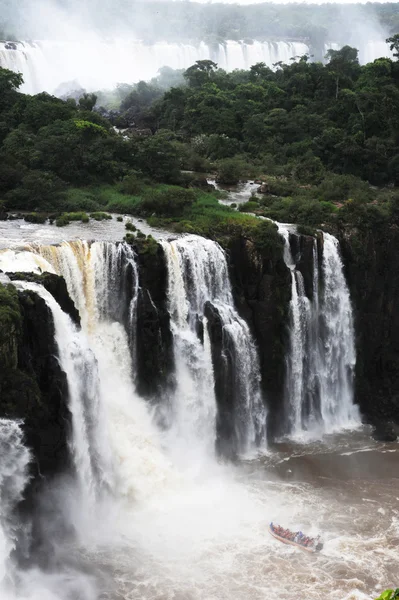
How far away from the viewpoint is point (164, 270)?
27375 millimetres

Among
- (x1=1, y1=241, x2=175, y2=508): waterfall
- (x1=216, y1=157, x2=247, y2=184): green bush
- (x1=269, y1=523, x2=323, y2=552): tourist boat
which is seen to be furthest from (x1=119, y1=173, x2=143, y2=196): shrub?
(x1=269, y1=523, x2=323, y2=552): tourist boat

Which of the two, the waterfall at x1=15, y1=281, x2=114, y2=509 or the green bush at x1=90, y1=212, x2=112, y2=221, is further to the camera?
the green bush at x1=90, y1=212, x2=112, y2=221

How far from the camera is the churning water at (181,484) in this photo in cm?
2034

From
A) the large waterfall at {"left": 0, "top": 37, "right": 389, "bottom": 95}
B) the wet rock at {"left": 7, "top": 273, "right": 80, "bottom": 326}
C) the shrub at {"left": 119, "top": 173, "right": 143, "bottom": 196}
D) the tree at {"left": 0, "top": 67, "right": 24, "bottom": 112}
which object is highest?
the large waterfall at {"left": 0, "top": 37, "right": 389, "bottom": 95}

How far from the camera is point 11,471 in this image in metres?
20.1

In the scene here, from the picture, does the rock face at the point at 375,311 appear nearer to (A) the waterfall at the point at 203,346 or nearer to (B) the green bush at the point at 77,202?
(A) the waterfall at the point at 203,346

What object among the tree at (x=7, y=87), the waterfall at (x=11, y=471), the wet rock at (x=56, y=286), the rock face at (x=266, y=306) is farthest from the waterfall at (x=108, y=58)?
the waterfall at (x=11, y=471)

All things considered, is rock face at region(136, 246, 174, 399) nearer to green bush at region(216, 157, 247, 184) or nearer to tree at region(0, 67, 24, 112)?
green bush at region(216, 157, 247, 184)

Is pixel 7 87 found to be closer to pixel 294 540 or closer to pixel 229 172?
pixel 229 172

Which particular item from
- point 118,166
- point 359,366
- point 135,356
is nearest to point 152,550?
point 135,356

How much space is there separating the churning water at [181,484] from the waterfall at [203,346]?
2.2 inches

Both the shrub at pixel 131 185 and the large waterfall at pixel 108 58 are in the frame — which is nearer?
the shrub at pixel 131 185

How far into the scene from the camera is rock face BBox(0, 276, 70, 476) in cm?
2006

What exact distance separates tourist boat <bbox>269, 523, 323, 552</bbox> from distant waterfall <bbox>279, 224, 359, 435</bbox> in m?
7.83
